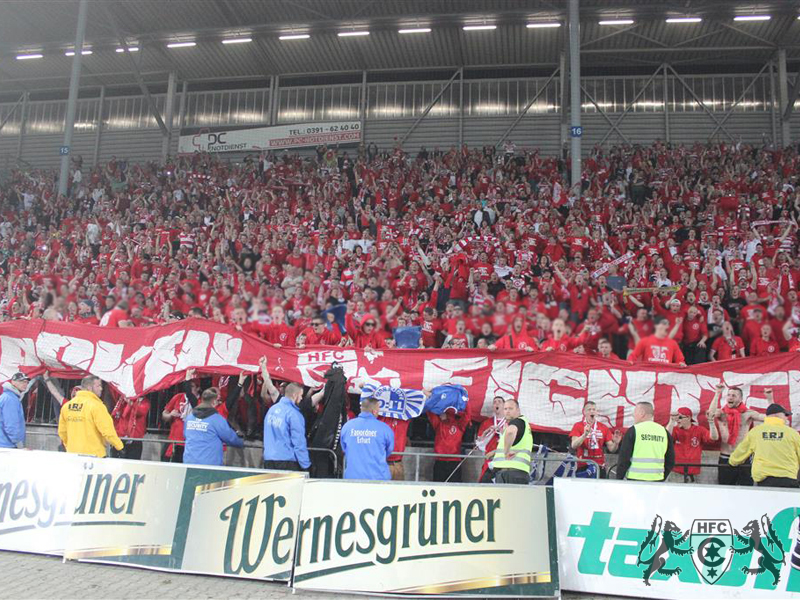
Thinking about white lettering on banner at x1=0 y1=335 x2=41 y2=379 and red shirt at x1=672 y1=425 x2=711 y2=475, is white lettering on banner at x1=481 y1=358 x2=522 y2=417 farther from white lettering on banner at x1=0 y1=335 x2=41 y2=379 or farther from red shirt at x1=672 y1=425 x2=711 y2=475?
white lettering on banner at x1=0 y1=335 x2=41 y2=379

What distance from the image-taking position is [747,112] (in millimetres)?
28172

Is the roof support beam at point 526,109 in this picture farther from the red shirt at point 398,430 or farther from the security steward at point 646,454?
the security steward at point 646,454

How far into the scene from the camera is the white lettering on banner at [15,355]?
1244cm

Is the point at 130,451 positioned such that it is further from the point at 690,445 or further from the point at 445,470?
the point at 690,445

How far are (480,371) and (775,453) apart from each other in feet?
14.2

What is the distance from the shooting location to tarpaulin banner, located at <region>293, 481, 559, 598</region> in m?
6.71

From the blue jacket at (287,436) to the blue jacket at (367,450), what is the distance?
63 cm

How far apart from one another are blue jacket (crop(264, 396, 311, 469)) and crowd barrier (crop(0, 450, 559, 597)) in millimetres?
1153

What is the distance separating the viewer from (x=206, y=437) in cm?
903

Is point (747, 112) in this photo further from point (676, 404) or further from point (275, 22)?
point (676, 404)

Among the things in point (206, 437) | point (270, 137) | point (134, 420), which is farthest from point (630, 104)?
point (206, 437)

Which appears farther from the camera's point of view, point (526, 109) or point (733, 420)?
point (526, 109)

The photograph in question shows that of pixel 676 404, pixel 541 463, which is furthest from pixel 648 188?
pixel 541 463

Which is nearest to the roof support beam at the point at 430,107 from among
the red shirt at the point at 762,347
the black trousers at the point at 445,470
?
the black trousers at the point at 445,470
